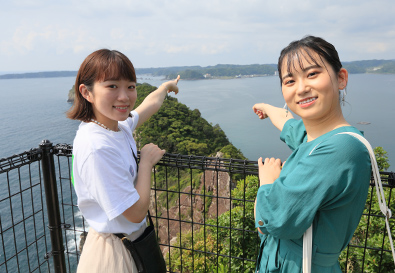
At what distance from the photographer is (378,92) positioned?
92438mm

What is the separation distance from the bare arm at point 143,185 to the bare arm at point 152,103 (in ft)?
1.58

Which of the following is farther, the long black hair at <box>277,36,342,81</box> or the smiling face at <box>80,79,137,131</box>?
the smiling face at <box>80,79,137,131</box>

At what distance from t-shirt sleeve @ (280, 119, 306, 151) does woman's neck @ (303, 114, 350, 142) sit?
22 cm

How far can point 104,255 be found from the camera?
1.52m

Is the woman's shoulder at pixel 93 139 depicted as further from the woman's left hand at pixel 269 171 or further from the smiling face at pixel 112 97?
the woman's left hand at pixel 269 171

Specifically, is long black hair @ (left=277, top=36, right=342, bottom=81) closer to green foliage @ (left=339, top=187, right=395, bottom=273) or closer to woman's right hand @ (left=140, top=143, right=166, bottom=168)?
woman's right hand @ (left=140, top=143, right=166, bottom=168)

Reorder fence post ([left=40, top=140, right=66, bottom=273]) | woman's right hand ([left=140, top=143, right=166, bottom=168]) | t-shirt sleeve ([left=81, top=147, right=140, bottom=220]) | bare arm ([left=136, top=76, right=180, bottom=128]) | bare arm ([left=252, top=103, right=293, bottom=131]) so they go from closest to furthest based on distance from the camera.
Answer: t-shirt sleeve ([left=81, top=147, right=140, bottom=220]) → woman's right hand ([left=140, top=143, right=166, bottom=168]) → bare arm ([left=252, top=103, right=293, bottom=131]) → bare arm ([left=136, top=76, right=180, bottom=128]) → fence post ([left=40, top=140, right=66, bottom=273])

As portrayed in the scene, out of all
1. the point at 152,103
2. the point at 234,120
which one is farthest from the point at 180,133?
the point at 152,103

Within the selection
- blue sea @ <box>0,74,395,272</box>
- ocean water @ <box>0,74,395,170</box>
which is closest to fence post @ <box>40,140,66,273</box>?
blue sea @ <box>0,74,395,272</box>

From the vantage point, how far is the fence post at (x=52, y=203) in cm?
231

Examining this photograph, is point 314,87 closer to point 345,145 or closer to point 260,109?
point 345,145

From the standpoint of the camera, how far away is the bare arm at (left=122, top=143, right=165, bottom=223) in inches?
55.2

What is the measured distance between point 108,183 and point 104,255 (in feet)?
1.40

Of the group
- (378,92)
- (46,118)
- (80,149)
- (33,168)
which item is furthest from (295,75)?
(378,92)
